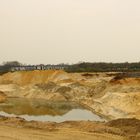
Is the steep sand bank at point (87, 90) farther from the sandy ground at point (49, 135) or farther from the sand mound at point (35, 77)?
the sandy ground at point (49, 135)

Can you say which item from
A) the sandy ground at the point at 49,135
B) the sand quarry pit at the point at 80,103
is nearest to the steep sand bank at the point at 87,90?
the sand quarry pit at the point at 80,103

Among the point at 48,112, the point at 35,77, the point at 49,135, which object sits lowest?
the point at 48,112

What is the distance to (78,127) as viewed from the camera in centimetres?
1898

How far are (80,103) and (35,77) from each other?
78.9ft

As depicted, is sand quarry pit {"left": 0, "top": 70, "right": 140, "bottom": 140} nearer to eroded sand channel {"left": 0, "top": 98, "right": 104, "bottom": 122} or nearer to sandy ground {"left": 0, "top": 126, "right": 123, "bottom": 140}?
sandy ground {"left": 0, "top": 126, "right": 123, "bottom": 140}

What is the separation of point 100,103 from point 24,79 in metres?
30.5

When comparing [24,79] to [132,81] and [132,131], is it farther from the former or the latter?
[132,131]

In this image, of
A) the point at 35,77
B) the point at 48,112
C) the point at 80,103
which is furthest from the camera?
the point at 35,77

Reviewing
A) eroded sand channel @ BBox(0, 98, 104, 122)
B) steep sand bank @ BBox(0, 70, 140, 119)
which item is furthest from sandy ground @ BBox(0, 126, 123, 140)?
eroded sand channel @ BBox(0, 98, 104, 122)

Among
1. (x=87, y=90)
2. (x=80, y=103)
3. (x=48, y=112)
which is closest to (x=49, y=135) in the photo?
(x=48, y=112)

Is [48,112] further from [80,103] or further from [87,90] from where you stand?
[87,90]

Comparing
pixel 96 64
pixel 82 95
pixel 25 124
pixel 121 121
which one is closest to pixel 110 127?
pixel 121 121

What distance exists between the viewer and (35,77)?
62.0 metres

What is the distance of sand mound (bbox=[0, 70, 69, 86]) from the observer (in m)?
Answer: 60.2
